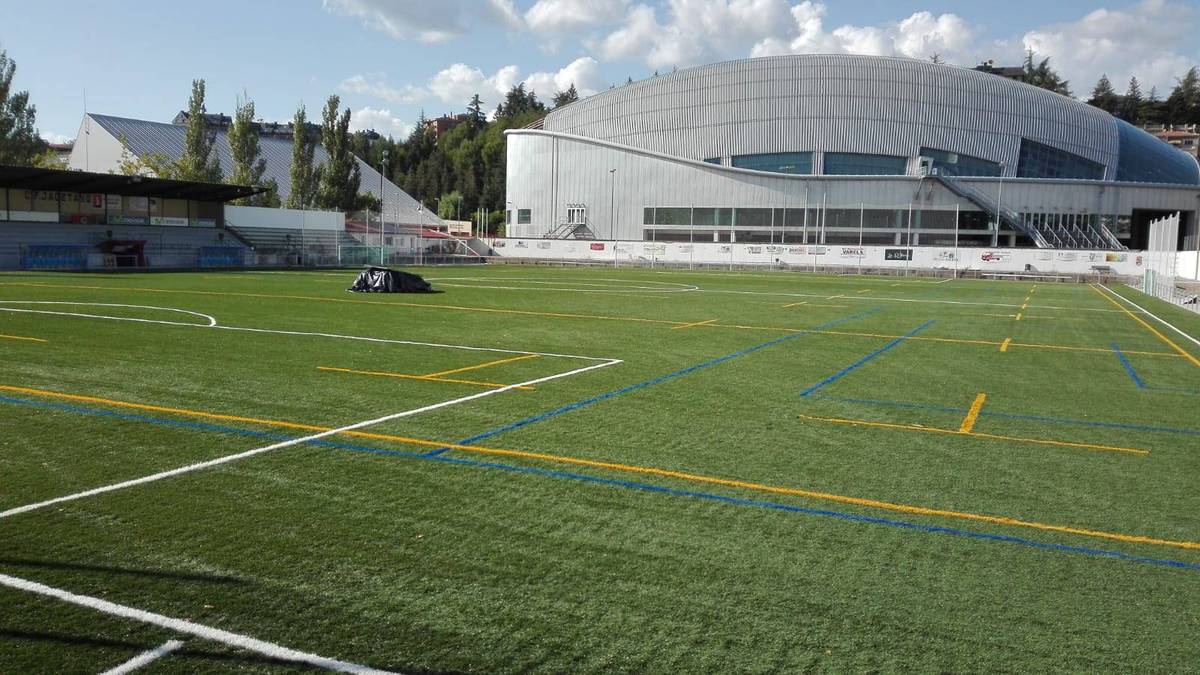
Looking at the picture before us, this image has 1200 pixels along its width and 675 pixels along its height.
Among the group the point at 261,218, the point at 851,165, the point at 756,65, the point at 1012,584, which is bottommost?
the point at 1012,584

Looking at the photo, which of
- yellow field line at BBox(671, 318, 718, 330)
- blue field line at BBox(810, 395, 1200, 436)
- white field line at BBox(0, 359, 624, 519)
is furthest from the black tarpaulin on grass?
blue field line at BBox(810, 395, 1200, 436)

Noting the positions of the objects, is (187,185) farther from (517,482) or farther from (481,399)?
(517,482)

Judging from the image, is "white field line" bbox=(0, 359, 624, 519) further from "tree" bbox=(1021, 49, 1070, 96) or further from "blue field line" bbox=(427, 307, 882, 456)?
"tree" bbox=(1021, 49, 1070, 96)

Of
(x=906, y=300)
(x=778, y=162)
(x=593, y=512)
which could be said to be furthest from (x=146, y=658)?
(x=778, y=162)

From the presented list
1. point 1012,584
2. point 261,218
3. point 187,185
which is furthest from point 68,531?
point 261,218

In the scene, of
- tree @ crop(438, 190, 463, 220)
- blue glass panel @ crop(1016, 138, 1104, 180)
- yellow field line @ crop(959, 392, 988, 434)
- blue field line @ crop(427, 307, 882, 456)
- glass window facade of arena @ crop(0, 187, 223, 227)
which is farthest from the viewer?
tree @ crop(438, 190, 463, 220)

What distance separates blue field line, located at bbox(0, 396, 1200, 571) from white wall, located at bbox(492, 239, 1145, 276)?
205ft

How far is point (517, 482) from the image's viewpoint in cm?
706

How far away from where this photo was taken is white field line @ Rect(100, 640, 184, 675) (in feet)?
13.0

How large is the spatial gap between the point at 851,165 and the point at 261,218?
2303 inches

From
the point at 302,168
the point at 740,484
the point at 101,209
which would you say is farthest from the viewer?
the point at 302,168

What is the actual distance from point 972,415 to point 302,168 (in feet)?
257

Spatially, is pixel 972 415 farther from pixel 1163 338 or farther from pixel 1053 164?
pixel 1053 164

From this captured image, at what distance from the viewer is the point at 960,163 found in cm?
8912
